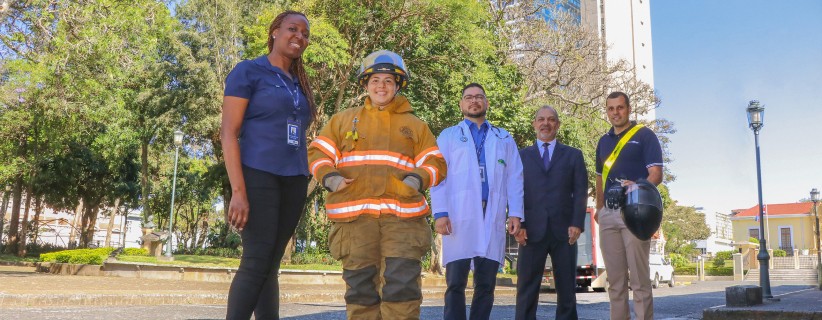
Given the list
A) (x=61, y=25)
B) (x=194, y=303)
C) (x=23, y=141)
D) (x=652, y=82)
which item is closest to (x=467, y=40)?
(x=61, y=25)

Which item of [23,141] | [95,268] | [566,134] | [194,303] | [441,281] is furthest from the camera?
[23,141]

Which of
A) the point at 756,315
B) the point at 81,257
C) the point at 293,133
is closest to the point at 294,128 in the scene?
the point at 293,133

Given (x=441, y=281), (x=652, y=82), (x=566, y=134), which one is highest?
(x=652, y=82)

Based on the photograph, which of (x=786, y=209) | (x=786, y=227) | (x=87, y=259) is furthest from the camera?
(x=786, y=209)

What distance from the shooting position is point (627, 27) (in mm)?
82125

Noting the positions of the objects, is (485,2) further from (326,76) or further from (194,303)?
(194,303)

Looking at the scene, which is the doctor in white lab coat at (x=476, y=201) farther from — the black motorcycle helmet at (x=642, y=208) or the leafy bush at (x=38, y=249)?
the leafy bush at (x=38, y=249)

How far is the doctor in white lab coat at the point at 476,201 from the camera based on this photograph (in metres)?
4.33

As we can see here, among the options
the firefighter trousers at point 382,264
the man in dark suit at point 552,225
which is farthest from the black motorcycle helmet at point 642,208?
the firefighter trousers at point 382,264

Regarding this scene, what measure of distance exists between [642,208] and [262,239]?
2270 millimetres

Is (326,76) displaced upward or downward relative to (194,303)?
upward

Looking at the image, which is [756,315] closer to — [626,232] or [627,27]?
[626,232]

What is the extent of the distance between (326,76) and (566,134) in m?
9.50

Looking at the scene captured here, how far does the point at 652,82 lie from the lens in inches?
3398
